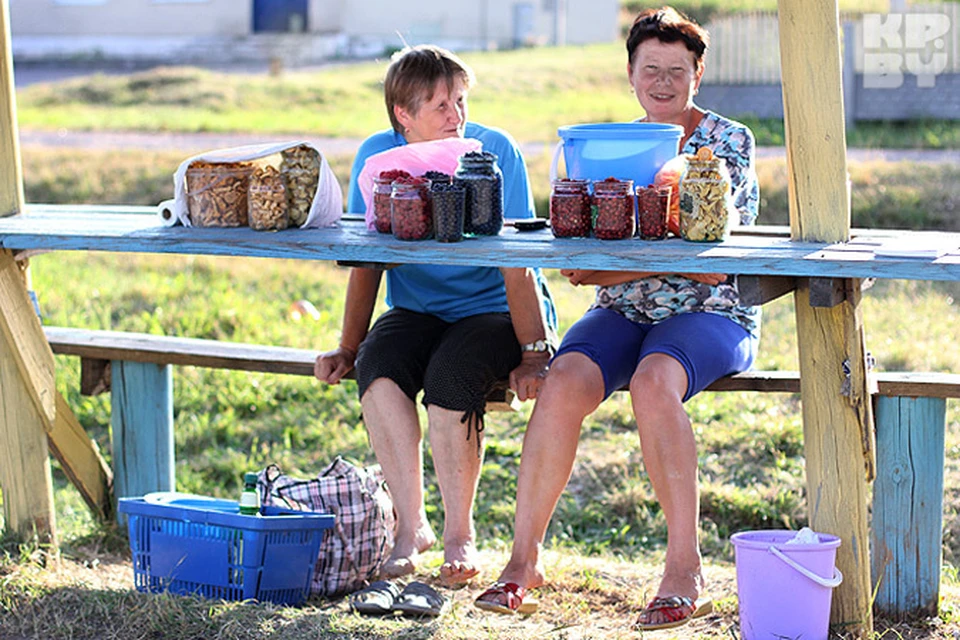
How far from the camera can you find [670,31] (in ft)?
12.1

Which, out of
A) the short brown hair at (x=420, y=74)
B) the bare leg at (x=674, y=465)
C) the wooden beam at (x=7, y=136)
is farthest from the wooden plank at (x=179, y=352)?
the bare leg at (x=674, y=465)

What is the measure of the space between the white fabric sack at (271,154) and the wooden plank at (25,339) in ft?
2.16

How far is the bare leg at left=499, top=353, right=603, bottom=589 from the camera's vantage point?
3455 millimetres

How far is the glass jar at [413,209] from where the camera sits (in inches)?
134

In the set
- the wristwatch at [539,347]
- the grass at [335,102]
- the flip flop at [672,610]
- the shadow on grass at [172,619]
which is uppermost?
the grass at [335,102]

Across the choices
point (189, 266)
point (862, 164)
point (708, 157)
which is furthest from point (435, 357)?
point (862, 164)

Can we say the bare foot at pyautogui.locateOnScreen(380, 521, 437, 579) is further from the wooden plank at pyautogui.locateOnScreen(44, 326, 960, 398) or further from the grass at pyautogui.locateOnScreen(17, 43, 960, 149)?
the grass at pyautogui.locateOnScreen(17, 43, 960, 149)

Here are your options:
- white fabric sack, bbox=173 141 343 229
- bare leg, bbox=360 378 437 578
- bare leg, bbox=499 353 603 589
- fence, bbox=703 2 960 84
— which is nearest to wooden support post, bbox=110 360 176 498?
white fabric sack, bbox=173 141 343 229

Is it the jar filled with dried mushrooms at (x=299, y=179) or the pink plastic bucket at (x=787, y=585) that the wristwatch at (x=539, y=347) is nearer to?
the jar filled with dried mushrooms at (x=299, y=179)

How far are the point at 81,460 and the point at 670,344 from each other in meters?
2.19

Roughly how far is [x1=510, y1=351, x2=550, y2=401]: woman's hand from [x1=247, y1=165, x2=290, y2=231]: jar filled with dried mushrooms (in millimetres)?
795

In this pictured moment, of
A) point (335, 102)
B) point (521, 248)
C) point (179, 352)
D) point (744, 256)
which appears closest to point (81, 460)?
point (179, 352)

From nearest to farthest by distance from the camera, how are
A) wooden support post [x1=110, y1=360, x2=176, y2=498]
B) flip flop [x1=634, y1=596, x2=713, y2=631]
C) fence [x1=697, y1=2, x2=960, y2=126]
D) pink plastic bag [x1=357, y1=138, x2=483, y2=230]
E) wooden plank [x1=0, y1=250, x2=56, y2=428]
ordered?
flip flop [x1=634, y1=596, x2=713, y2=631] < pink plastic bag [x1=357, y1=138, x2=483, y2=230] < wooden plank [x1=0, y1=250, x2=56, y2=428] < wooden support post [x1=110, y1=360, x2=176, y2=498] < fence [x1=697, y1=2, x2=960, y2=126]

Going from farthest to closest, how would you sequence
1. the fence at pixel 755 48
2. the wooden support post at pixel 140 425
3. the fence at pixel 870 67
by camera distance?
the fence at pixel 755 48 → the fence at pixel 870 67 → the wooden support post at pixel 140 425
